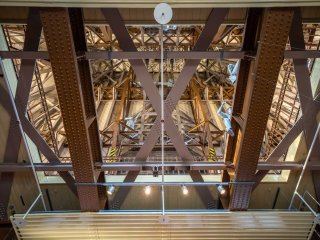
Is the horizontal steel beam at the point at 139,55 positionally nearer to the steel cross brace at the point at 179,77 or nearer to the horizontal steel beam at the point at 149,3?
the steel cross brace at the point at 179,77

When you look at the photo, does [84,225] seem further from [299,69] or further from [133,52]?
[299,69]

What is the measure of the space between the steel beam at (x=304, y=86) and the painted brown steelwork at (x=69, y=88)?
12.7 feet

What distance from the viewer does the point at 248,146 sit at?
170 inches

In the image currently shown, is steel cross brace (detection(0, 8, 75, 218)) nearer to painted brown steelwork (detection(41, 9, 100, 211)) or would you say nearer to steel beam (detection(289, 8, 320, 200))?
painted brown steelwork (detection(41, 9, 100, 211))

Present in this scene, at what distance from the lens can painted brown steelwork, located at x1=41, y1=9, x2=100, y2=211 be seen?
130 inches

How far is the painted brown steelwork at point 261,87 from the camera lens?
332cm

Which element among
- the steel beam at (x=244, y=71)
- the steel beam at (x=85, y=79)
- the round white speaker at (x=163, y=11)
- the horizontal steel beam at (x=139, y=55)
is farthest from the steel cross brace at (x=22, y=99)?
the steel beam at (x=244, y=71)

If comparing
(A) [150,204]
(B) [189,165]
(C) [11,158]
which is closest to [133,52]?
(B) [189,165]

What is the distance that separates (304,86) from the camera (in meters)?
4.55

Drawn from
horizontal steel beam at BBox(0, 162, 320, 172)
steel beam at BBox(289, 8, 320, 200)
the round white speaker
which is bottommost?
horizontal steel beam at BBox(0, 162, 320, 172)

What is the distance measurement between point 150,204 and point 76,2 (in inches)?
231

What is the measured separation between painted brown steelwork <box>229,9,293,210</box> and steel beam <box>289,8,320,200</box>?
1091 millimetres

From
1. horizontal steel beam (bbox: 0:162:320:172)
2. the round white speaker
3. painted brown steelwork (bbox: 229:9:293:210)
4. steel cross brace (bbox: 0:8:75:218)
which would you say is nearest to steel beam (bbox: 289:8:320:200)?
horizontal steel beam (bbox: 0:162:320:172)

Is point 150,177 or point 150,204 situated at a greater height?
point 150,177
